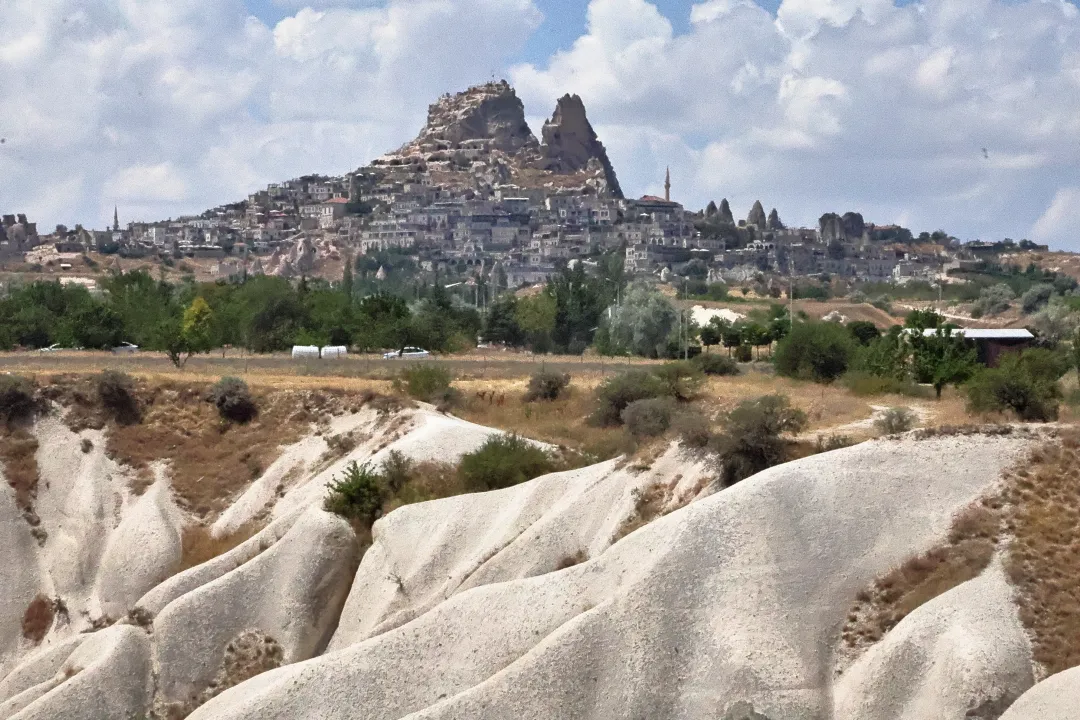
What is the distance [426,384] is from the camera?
5397cm

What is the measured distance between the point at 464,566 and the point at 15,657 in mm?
15031

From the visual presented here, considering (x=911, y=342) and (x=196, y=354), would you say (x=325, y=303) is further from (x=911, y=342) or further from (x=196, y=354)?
(x=911, y=342)

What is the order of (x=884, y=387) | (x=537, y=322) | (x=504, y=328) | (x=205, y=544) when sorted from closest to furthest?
(x=205, y=544) < (x=884, y=387) < (x=537, y=322) < (x=504, y=328)

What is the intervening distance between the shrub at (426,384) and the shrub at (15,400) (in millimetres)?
12019

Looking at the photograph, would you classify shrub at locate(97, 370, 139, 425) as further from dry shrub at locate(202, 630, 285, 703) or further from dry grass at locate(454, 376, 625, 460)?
dry shrub at locate(202, 630, 285, 703)

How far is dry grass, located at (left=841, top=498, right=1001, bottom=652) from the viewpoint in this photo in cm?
2794

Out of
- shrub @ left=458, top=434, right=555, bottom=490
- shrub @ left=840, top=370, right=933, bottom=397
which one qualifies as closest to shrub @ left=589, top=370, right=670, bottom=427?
shrub @ left=458, top=434, right=555, bottom=490

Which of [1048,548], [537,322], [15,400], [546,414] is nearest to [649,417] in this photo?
[546,414]

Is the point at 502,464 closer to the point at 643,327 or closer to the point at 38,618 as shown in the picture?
the point at 38,618

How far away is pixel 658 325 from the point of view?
312ft

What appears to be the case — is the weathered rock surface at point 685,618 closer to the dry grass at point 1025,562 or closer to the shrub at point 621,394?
the dry grass at point 1025,562

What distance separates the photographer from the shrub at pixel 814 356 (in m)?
59.9

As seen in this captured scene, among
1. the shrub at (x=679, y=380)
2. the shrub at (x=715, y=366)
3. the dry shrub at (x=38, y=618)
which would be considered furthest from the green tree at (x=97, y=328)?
the shrub at (x=679, y=380)

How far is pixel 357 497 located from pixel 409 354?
38.5 metres
